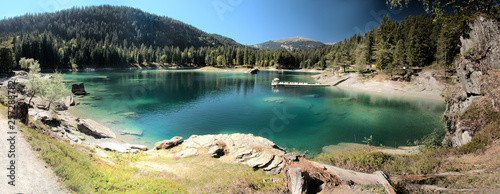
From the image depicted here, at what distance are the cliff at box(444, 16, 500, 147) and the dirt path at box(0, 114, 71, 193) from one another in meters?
20.5

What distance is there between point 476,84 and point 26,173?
80.1ft

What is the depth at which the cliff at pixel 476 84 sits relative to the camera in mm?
13023

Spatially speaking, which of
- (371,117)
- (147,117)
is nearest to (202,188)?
(147,117)

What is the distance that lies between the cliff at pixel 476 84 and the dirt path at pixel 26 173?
20.5m

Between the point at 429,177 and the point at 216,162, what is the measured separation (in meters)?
10.8

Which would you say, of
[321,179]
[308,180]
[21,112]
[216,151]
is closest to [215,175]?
[216,151]

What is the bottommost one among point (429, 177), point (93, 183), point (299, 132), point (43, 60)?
point (299, 132)

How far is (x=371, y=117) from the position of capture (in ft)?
103

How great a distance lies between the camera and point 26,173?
22.9 feet

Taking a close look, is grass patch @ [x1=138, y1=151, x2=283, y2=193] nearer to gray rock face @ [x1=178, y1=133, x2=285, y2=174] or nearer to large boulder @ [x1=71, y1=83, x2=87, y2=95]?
gray rock face @ [x1=178, y1=133, x2=285, y2=174]

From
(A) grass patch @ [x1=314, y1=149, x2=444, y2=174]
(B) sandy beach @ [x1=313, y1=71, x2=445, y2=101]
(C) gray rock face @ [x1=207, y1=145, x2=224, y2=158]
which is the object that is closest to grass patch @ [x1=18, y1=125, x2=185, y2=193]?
(C) gray rock face @ [x1=207, y1=145, x2=224, y2=158]

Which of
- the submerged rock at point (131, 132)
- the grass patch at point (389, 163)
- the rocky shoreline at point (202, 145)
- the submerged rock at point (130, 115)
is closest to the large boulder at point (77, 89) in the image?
the submerged rock at point (130, 115)

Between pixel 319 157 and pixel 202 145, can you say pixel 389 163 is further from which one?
pixel 202 145

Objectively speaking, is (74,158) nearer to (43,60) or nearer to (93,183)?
(93,183)
